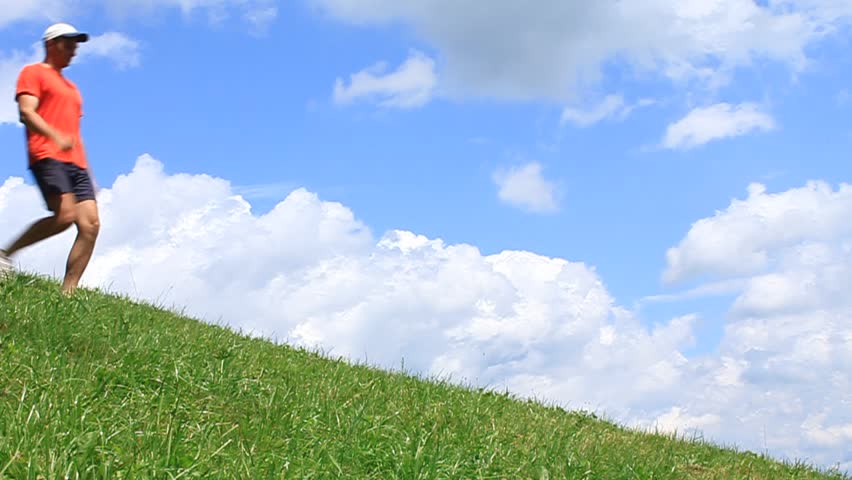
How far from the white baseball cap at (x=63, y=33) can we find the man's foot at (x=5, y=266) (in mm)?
2488

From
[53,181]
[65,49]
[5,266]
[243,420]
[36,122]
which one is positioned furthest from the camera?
[5,266]

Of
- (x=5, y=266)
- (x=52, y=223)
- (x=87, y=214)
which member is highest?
(x=87, y=214)

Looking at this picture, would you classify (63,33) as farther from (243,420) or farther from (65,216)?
(243,420)

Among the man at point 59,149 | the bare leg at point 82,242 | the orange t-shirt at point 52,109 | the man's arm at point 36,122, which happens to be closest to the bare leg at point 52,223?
the man at point 59,149

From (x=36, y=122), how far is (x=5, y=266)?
74.8 inches

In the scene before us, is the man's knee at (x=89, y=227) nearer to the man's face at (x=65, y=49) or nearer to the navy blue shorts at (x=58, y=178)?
the navy blue shorts at (x=58, y=178)

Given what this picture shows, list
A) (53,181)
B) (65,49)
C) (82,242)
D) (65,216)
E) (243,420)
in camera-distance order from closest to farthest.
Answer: (243,420) < (53,181) < (65,216) < (82,242) < (65,49)

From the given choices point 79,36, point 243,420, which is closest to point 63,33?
point 79,36

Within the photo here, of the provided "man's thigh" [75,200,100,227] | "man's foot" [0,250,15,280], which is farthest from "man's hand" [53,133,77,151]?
"man's foot" [0,250,15,280]

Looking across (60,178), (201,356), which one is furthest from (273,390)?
(60,178)

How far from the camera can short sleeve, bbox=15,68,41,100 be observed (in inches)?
392

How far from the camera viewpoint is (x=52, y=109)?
33.2 feet

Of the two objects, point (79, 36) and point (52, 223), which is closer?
point (52, 223)

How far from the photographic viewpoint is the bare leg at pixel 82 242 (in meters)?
10.1
